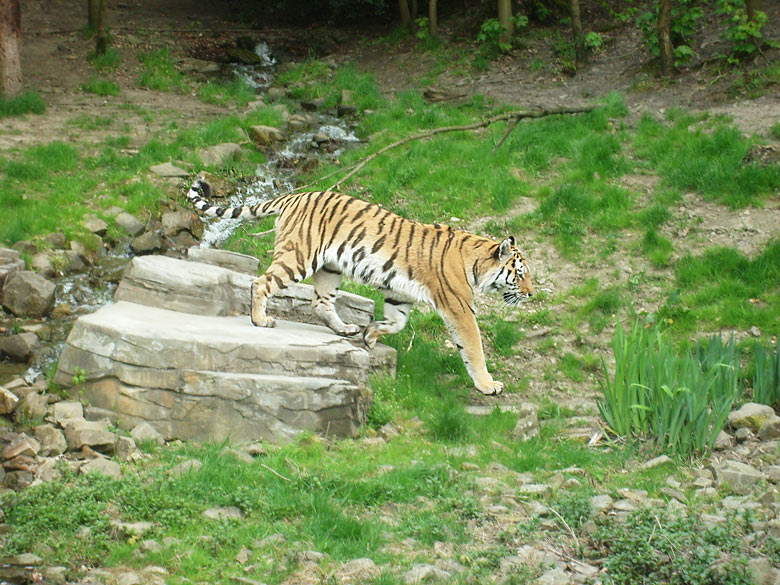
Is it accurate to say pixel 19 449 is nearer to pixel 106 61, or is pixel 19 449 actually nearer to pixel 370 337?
pixel 370 337

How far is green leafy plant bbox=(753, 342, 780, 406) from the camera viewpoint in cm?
666

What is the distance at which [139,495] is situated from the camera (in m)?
5.19

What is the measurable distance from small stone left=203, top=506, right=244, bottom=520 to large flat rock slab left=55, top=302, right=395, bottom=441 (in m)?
1.14

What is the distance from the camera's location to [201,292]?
25.6 feet

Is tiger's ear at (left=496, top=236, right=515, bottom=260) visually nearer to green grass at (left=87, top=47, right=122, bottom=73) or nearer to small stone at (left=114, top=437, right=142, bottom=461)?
small stone at (left=114, top=437, right=142, bottom=461)

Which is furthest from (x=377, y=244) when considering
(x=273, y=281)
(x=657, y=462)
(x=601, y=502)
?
(x=601, y=502)

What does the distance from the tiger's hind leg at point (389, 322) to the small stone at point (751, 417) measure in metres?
3.06

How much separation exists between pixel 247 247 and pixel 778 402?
21.0ft

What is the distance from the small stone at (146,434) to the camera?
20.2 ft

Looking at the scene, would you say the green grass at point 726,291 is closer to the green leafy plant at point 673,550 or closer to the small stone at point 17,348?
the green leafy plant at point 673,550

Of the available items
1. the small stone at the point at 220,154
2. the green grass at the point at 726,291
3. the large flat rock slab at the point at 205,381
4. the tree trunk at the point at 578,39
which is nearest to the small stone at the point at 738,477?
the large flat rock slab at the point at 205,381

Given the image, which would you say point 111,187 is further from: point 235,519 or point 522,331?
point 235,519

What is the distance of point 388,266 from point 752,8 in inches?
312

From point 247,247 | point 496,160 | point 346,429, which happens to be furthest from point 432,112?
point 346,429
